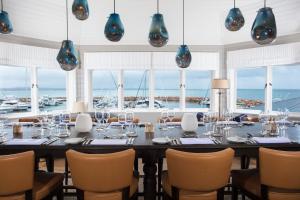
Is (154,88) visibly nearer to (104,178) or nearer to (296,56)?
(296,56)

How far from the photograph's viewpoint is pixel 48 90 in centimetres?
639

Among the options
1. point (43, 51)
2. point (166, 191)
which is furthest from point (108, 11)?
point (166, 191)

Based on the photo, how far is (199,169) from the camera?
198cm

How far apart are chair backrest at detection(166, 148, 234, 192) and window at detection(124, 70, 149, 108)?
4.82m

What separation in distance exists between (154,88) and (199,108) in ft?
4.05

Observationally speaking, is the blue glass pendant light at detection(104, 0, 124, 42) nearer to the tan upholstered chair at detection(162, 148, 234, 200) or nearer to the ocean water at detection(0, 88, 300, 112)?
the tan upholstered chair at detection(162, 148, 234, 200)

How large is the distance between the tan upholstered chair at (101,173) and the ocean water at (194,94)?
4434 millimetres

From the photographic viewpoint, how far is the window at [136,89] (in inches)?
267

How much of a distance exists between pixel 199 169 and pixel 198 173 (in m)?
0.04

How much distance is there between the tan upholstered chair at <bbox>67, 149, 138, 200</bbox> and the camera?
1962 mm

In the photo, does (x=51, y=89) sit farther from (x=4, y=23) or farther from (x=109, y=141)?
(x=109, y=141)

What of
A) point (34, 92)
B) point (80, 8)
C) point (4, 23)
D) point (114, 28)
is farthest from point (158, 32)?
point (34, 92)

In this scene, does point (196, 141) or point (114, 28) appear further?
point (114, 28)

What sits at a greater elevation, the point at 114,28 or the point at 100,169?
the point at 114,28
